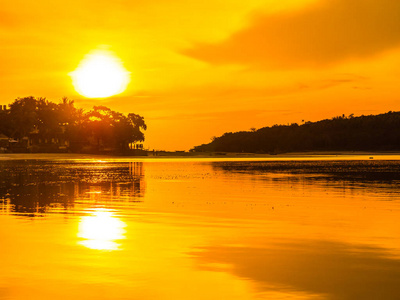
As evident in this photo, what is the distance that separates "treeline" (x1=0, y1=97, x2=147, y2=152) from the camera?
175 m

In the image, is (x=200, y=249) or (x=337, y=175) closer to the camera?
(x=200, y=249)

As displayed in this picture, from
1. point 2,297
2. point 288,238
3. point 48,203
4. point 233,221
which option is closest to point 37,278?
point 2,297

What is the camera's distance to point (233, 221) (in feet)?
82.2

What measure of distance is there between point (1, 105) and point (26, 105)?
17.9 m

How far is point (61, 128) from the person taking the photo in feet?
610

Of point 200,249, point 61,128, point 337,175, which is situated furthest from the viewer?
point 61,128

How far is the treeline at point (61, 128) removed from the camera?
175125mm

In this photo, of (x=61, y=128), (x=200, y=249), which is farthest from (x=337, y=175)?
(x=61, y=128)

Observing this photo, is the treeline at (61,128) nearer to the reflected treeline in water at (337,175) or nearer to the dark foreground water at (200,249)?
the reflected treeline in water at (337,175)

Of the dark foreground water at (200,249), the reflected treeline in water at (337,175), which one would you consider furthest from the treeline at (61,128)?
the dark foreground water at (200,249)

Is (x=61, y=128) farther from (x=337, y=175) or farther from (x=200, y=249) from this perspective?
(x=200, y=249)

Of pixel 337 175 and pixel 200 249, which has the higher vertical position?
pixel 337 175

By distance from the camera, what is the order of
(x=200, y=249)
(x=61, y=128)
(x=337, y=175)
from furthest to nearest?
(x=61, y=128) < (x=337, y=175) < (x=200, y=249)

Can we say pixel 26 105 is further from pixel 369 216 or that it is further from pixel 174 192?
pixel 369 216
